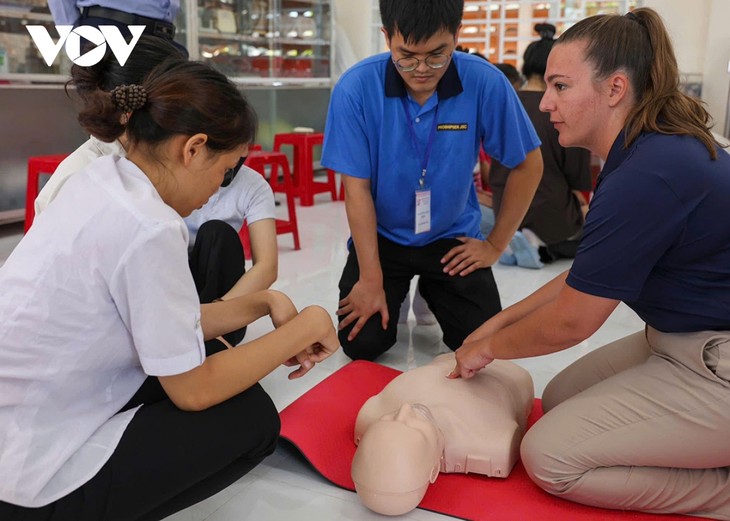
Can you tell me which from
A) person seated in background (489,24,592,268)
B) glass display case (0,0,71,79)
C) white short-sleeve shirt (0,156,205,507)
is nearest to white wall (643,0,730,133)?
person seated in background (489,24,592,268)

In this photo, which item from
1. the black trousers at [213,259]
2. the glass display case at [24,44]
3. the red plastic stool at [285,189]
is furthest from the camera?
the glass display case at [24,44]

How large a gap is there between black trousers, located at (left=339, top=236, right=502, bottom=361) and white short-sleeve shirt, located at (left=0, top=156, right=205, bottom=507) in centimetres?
116

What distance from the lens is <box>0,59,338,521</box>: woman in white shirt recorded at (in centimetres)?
96

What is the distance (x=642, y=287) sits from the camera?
1.29m

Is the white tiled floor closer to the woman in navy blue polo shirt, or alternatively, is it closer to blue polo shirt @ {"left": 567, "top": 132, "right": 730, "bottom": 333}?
the woman in navy blue polo shirt

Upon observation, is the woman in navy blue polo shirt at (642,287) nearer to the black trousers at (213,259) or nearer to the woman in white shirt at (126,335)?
the woman in white shirt at (126,335)

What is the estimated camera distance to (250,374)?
117 centimetres

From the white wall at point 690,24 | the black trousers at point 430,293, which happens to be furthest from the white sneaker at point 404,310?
the white wall at point 690,24

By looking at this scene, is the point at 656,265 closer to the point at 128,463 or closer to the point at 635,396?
the point at 635,396

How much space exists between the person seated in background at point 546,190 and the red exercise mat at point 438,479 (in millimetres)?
1701

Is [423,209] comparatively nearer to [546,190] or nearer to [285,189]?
[546,190]

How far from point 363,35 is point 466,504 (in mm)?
6524

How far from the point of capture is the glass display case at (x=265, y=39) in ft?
17.5

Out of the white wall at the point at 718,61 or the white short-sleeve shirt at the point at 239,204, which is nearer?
the white short-sleeve shirt at the point at 239,204
